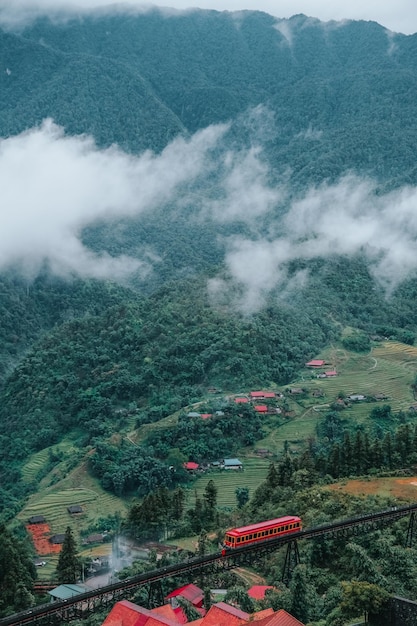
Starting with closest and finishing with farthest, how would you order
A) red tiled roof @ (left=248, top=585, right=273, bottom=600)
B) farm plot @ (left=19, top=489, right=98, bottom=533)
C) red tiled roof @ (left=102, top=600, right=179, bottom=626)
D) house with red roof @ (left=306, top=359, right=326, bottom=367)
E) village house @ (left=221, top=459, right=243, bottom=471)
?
red tiled roof @ (left=102, top=600, right=179, bottom=626) < red tiled roof @ (left=248, top=585, right=273, bottom=600) < farm plot @ (left=19, top=489, right=98, bottom=533) < village house @ (left=221, top=459, right=243, bottom=471) < house with red roof @ (left=306, top=359, right=326, bottom=367)

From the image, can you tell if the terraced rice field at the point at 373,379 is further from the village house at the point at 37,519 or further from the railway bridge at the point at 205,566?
the railway bridge at the point at 205,566

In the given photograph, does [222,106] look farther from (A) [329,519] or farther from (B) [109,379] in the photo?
(A) [329,519]

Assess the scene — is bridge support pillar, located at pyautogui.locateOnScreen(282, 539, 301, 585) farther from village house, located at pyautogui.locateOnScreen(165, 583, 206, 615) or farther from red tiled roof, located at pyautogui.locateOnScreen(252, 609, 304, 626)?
red tiled roof, located at pyautogui.locateOnScreen(252, 609, 304, 626)

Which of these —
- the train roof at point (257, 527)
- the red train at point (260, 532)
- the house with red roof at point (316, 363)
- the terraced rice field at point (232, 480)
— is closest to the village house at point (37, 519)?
the terraced rice field at point (232, 480)

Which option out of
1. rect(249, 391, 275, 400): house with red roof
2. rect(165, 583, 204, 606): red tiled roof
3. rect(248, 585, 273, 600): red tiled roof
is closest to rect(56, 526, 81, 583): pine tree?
rect(165, 583, 204, 606): red tiled roof

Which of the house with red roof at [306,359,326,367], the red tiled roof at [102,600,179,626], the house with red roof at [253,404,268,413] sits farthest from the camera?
the house with red roof at [306,359,326,367]

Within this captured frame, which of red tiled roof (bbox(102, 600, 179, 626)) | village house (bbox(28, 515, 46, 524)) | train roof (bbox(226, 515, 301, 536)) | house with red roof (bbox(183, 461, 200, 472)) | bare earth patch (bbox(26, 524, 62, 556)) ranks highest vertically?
house with red roof (bbox(183, 461, 200, 472))
